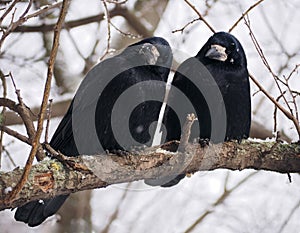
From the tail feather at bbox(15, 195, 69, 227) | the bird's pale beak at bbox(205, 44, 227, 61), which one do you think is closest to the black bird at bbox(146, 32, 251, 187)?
the bird's pale beak at bbox(205, 44, 227, 61)

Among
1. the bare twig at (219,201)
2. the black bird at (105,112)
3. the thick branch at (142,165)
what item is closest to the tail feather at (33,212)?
the black bird at (105,112)

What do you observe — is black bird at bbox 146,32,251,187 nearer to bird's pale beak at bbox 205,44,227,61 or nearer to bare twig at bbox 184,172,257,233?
bird's pale beak at bbox 205,44,227,61

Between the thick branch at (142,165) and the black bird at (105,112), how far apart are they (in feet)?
0.97

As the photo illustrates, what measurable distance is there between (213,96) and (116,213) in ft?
6.92

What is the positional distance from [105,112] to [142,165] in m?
0.47

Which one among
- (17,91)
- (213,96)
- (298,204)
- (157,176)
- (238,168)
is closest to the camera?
(17,91)

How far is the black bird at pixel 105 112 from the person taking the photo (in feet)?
10.3

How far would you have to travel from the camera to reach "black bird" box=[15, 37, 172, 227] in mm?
3127

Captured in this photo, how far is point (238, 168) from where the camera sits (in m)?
3.05

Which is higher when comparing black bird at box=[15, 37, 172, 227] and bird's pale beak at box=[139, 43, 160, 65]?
bird's pale beak at box=[139, 43, 160, 65]

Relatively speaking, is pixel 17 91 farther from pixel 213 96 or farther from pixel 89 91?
pixel 213 96

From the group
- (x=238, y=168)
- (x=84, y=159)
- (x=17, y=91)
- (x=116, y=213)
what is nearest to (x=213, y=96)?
(x=238, y=168)

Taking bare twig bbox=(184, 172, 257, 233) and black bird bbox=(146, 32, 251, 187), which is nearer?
black bird bbox=(146, 32, 251, 187)

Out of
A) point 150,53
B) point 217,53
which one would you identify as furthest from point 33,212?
point 217,53
